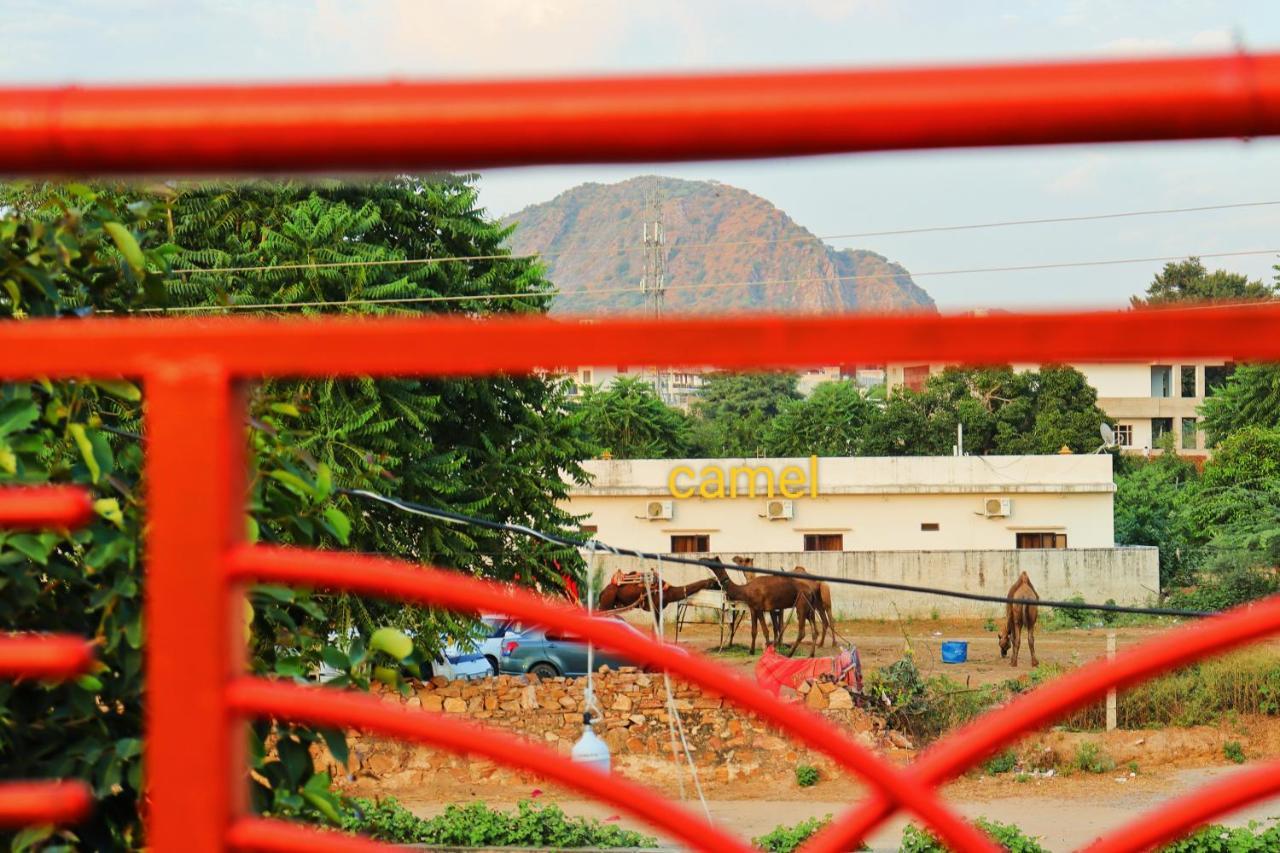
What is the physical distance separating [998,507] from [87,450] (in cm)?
2206

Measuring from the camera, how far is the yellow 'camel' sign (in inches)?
881

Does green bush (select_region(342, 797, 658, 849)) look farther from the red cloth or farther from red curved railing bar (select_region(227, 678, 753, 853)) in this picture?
red curved railing bar (select_region(227, 678, 753, 853))

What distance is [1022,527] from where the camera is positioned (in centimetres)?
2245

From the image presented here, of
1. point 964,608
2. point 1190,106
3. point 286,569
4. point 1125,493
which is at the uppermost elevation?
point 1190,106

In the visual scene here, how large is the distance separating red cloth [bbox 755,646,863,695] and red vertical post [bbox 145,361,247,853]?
12783mm

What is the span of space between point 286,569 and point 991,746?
0.32m

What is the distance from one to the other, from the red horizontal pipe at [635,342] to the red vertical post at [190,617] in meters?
0.02

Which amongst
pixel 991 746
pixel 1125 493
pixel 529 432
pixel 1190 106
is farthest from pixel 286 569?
pixel 1125 493

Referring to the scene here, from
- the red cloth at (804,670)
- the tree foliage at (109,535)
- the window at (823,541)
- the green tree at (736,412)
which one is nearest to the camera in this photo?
the tree foliage at (109,535)

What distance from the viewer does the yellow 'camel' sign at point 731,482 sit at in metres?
22.4

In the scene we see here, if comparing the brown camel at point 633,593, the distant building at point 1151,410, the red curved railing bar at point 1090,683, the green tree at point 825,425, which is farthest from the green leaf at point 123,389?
the distant building at point 1151,410

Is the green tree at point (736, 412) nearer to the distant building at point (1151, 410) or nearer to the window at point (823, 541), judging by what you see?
the distant building at point (1151, 410)

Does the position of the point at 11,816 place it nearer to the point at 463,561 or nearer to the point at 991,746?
the point at 991,746

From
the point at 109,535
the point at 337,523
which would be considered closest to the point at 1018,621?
the point at 337,523
